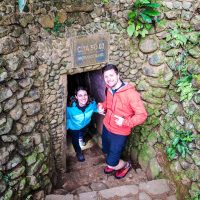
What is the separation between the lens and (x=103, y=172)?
19.6 feet

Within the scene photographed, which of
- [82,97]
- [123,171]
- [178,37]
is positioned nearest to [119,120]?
[82,97]

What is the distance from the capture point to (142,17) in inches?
198

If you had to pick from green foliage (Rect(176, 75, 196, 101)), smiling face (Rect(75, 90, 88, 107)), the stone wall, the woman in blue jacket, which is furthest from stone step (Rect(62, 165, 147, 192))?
green foliage (Rect(176, 75, 196, 101))

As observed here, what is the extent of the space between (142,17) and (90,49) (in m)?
1.16

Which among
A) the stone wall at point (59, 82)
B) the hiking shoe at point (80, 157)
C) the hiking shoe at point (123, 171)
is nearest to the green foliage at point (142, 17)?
the stone wall at point (59, 82)

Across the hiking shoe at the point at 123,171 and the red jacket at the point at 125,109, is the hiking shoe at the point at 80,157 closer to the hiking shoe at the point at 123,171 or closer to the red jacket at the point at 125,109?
the hiking shoe at the point at 123,171

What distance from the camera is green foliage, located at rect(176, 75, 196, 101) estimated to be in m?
4.81

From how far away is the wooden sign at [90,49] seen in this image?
4.74 meters

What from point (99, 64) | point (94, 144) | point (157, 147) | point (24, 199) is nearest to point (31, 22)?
point (99, 64)

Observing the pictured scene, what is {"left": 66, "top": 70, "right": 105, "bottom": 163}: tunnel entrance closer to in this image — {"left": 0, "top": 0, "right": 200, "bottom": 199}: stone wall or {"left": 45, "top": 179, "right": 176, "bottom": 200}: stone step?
{"left": 0, "top": 0, "right": 200, "bottom": 199}: stone wall

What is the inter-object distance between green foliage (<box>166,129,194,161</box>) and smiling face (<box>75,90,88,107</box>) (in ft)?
5.97

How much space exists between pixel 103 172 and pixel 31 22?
11.6 feet

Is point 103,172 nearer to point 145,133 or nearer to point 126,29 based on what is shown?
point 145,133

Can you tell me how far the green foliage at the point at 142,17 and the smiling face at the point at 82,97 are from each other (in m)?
1.43
